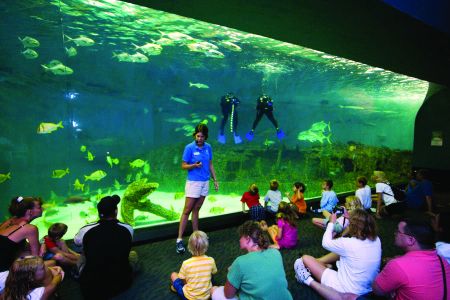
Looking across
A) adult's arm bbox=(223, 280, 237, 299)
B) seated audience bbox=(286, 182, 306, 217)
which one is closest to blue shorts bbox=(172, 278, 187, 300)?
adult's arm bbox=(223, 280, 237, 299)

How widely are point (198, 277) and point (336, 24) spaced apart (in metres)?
5.13

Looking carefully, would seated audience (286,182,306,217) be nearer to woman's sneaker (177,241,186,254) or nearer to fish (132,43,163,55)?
woman's sneaker (177,241,186,254)

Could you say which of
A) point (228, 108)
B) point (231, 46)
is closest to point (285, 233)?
point (228, 108)

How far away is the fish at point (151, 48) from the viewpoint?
7.41 metres

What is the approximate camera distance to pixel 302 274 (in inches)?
131

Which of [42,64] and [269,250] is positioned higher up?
[42,64]

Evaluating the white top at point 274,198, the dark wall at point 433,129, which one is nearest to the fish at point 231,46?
the white top at point 274,198

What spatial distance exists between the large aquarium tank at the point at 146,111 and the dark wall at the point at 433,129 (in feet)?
2.36

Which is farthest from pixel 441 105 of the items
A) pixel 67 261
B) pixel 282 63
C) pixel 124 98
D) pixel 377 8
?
pixel 67 261

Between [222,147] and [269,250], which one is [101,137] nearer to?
[222,147]

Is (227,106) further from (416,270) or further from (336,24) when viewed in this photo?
(416,270)

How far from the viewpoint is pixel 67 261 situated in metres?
3.50

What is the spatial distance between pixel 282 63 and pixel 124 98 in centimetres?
646

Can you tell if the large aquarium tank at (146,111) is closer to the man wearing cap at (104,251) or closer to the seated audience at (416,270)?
the man wearing cap at (104,251)
